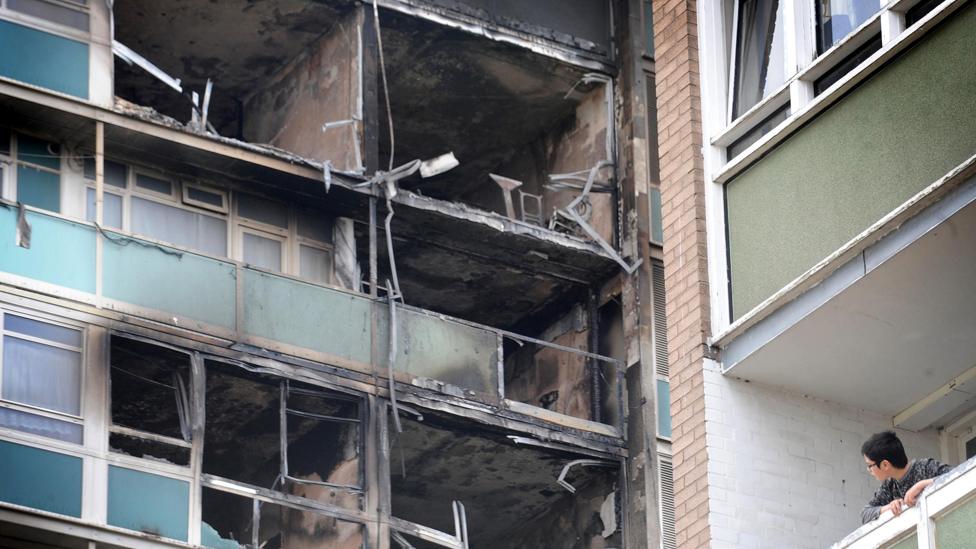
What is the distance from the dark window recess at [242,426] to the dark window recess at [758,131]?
41.2 feet

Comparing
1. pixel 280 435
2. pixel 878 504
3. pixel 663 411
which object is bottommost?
pixel 878 504

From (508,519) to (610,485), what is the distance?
2.03m

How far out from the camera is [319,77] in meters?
30.7

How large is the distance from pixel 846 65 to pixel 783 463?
108 inches

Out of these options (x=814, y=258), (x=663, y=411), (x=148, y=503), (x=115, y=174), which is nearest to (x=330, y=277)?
(x=115, y=174)

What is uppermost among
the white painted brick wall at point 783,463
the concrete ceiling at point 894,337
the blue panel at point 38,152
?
the blue panel at point 38,152

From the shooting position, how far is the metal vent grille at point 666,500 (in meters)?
29.6

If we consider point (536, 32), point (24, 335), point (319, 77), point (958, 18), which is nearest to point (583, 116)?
point (536, 32)

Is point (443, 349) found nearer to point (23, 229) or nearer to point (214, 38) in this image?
point (214, 38)

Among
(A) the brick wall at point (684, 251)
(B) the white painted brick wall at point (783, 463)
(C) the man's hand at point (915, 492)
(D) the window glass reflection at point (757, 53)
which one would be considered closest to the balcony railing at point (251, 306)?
(A) the brick wall at point (684, 251)

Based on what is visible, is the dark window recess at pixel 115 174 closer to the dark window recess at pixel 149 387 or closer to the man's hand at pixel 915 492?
the dark window recess at pixel 149 387

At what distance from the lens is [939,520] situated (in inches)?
481

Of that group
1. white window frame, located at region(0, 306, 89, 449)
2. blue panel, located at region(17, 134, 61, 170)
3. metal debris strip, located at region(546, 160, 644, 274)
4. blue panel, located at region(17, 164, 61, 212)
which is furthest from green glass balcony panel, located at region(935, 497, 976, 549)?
metal debris strip, located at region(546, 160, 644, 274)

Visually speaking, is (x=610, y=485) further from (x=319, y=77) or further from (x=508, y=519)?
(x=319, y=77)
